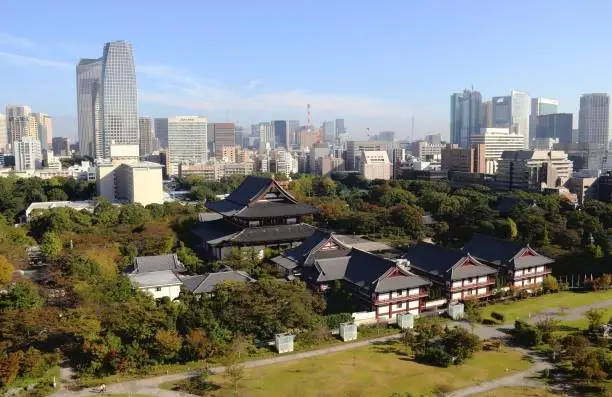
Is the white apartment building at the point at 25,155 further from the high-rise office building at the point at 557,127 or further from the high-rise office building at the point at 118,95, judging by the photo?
the high-rise office building at the point at 557,127

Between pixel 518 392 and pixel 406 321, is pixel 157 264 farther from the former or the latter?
pixel 518 392

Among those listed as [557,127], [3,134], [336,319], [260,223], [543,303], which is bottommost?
[543,303]

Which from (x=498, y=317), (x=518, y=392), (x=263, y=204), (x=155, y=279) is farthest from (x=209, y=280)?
(x=518, y=392)

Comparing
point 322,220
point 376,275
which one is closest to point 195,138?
point 322,220

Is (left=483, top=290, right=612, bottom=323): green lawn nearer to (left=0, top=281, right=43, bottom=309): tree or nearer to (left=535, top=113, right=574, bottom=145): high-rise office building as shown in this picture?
(left=0, top=281, right=43, bottom=309): tree

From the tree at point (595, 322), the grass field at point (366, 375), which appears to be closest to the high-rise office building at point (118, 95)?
the grass field at point (366, 375)

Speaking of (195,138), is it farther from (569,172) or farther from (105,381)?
(105,381)
